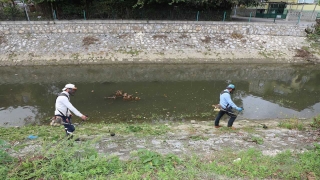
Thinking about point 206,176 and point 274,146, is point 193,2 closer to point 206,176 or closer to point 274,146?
point 274,146

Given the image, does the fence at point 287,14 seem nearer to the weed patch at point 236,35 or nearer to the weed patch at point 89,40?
the weed patch at point 236,35

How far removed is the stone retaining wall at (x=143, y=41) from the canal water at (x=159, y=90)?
1.19 meters

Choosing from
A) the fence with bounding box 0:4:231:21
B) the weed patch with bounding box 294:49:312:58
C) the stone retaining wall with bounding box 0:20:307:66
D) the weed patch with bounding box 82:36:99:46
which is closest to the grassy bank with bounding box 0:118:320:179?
the stone retaining wall with bounding box 0:20:307:66

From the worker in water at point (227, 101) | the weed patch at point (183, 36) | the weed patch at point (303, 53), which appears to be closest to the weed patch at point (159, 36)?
the weed patch at point (183, 36)

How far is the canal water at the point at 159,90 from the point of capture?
1051 centimetres

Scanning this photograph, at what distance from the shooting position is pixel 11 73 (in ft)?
52.1

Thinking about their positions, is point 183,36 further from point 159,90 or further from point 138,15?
point 159,90

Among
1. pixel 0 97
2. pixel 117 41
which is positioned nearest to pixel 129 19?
pixel 117 41

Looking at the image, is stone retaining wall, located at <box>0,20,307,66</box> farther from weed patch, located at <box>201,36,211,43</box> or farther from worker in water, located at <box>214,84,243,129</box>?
worker in water, located at <box>214,84,243,129</box>

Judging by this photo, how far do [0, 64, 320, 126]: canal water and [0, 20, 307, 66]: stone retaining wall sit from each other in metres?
1.19

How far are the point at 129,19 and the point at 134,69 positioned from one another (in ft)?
24.2

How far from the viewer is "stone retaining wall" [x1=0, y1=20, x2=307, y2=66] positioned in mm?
18375

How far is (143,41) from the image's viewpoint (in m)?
20.1

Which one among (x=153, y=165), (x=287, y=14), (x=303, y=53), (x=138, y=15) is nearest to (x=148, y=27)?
(x=138, y=15)
